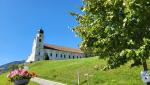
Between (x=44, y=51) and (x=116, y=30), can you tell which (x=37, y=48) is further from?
(x=116, y=30)

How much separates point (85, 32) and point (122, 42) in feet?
10.7

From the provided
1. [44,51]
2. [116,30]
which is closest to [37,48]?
[44,51]

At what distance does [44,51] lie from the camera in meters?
176

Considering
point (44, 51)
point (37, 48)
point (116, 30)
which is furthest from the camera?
point (44, 51)

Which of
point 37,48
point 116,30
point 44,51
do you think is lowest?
point 116,30

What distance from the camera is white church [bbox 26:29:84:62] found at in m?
173

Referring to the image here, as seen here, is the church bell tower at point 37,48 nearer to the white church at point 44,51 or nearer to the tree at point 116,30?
the white church at point 44,51

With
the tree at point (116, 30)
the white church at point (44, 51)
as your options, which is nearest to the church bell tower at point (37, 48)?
the white church at point (44, 51)

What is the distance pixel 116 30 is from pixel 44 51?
160m

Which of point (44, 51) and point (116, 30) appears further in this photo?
point (44, 51)

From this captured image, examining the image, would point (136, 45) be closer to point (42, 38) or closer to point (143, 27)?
point (143, 27)

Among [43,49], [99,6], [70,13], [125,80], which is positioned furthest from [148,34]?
[43,49]

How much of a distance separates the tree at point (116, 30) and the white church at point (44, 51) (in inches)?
5945

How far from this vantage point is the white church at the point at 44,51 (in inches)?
6820
